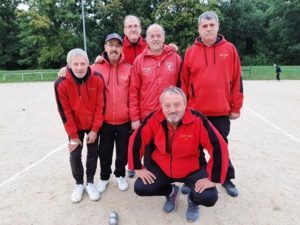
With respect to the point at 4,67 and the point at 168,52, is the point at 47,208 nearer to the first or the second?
the point at 168,52

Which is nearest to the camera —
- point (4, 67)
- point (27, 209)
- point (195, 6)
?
point (27, 209)

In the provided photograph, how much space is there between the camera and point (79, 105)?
3.56 meters

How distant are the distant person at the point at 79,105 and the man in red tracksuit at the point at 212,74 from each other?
1.15 meters

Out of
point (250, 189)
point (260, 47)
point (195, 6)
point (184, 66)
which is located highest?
point (195, 6)

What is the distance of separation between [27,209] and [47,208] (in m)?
0.25

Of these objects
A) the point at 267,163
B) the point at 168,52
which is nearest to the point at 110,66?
the point at 168,52

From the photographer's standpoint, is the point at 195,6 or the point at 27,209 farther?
the point at 195,6

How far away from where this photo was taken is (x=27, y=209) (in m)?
3.57

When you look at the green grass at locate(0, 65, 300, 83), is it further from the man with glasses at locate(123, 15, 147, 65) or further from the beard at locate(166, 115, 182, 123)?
the beard at locate(166, 115, 182, 123)

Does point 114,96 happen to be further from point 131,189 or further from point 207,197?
point 207,197

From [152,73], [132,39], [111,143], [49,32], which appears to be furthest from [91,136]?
[49,32]

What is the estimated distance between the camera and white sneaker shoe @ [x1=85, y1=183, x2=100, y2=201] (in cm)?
376

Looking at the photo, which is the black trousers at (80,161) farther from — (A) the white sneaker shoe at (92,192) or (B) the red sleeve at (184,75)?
(B) the red sleeve at (184,75)

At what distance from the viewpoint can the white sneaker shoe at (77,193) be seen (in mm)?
3734
